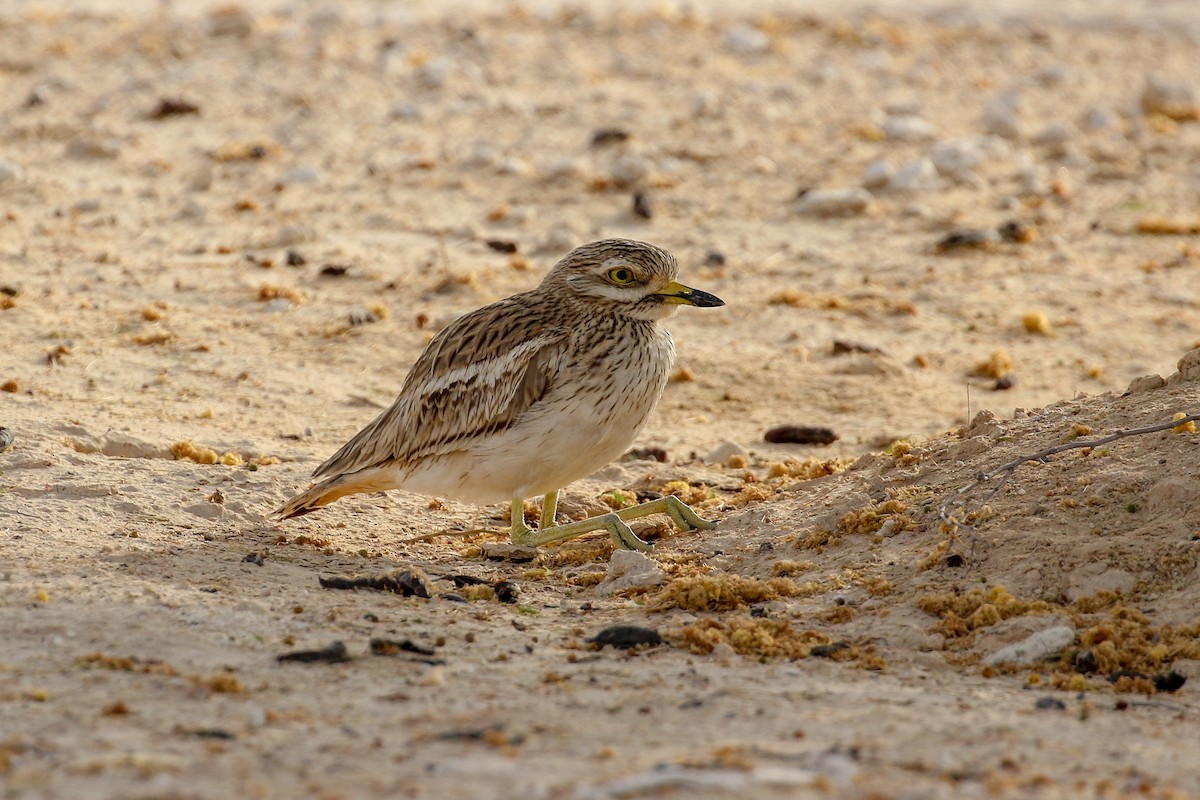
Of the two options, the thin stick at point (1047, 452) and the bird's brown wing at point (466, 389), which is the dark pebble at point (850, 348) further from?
the thin stick at point (1047, 452)

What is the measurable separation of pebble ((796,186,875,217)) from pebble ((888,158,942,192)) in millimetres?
494

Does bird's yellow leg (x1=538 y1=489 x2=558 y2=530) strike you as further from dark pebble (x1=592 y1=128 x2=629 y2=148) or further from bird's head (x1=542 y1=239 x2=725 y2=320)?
dark pebble (x1=592 y1=128 x2=629 y2=148)

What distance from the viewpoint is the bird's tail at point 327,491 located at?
6281 mm

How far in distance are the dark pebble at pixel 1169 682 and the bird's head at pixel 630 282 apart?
2.48 m

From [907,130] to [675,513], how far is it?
752 centimetres

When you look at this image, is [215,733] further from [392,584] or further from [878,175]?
[878,175]

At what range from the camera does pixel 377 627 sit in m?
4.98

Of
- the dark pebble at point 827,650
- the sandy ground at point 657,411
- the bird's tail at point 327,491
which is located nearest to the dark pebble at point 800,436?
the sandy ground at point 657,411

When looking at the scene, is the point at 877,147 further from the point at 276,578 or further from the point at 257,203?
the point at 276,578

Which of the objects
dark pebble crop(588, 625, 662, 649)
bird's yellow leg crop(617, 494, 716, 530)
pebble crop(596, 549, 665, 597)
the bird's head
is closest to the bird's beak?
the bird's head

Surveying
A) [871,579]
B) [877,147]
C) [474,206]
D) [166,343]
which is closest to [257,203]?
[474,206]

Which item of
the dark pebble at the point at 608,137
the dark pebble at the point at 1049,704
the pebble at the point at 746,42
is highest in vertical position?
the pebble at the point at 746,42

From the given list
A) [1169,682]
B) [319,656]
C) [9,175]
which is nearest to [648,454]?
[319,656]

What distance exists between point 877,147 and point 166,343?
21.1 feet
